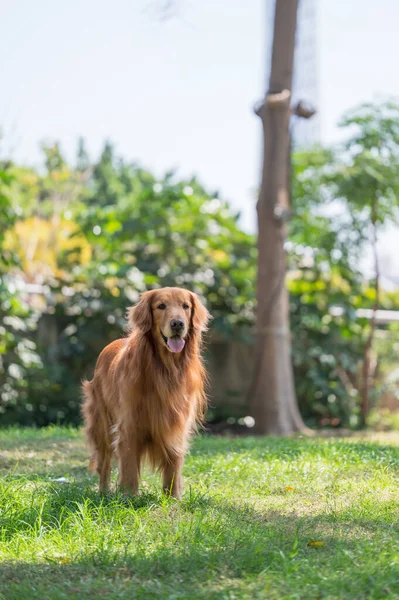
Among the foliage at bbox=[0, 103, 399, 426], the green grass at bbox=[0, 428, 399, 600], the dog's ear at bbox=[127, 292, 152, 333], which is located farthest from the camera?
the foliage at bbox=[0, 103, 399, 426]

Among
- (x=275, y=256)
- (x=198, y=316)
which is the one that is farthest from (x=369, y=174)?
(x=198, y=316)

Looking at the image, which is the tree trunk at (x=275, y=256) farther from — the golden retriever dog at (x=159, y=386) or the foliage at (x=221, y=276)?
the golden retriever dog at (x=159, y=386)

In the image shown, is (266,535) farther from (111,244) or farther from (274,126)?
(111,244)

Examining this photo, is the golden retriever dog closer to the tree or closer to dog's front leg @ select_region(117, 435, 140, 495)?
dog's front leg @ select_region(117, 435, 140, 495)

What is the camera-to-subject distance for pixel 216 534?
356 centimetres

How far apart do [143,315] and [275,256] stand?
17.1ft

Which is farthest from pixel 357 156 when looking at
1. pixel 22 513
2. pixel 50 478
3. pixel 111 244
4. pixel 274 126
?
pixel 22 513

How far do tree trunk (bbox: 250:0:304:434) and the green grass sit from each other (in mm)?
4156

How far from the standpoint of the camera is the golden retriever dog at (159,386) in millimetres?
4547

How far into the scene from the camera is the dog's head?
4.53m


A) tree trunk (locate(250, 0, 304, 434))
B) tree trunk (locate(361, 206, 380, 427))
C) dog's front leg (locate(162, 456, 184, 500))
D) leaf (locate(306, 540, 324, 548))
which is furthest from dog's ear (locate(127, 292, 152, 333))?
tree trunk (locate(361, 206, 380, 427))

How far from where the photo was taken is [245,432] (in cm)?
1072

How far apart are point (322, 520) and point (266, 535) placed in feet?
1.58

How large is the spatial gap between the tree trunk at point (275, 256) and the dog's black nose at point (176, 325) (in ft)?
16.9
